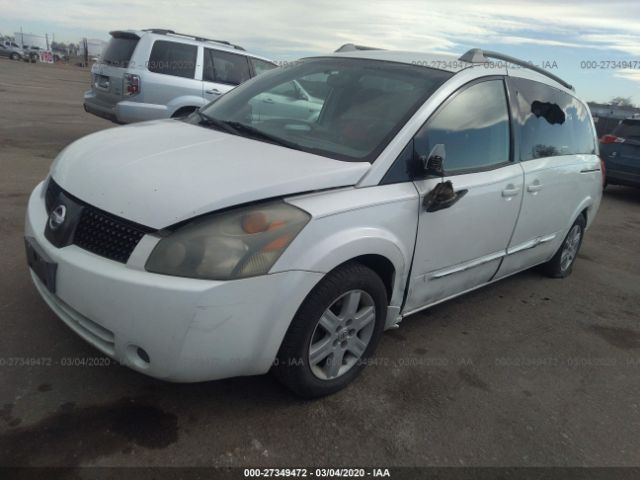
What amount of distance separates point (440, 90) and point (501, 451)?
191cm

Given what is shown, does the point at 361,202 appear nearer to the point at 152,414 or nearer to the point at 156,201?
the point at 156,201

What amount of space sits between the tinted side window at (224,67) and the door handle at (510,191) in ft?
20.9

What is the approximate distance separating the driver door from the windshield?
207mm

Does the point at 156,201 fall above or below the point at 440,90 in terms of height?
below

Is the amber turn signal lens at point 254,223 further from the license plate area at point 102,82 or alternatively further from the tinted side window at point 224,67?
the license plate area at point 102,82

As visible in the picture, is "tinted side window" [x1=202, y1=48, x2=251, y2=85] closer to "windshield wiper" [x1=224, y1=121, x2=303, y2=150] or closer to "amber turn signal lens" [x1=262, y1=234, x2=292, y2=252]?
"windshield wiper" [x1=224, y1=121, x2=303, y2=150]

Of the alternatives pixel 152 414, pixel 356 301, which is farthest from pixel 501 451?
pixel 152 414

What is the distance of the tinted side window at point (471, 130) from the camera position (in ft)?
9.71

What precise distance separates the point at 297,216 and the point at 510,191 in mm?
1761

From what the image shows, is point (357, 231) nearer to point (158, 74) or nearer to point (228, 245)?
point (228, 245)

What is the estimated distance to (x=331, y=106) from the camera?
318cm

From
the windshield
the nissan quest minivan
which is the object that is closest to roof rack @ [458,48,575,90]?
the nissan quest minivan

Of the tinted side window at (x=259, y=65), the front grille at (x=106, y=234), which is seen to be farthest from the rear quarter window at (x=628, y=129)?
the front grille at (x=106, y=234)

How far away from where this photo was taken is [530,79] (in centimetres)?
389
